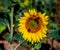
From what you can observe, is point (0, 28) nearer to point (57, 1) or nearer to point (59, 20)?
point (59, 20)

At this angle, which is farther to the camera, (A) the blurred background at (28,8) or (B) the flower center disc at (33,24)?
(A) the blurred background at (28,8)

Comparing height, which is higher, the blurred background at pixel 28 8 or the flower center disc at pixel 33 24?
the flower center disc at pixel 33 24

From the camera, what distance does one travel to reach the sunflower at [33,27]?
7.89 feet

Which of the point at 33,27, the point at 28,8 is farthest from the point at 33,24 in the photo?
the point at 28,8

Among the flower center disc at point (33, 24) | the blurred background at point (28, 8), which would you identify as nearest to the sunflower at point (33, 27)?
the flower center disc at point (33, 24)

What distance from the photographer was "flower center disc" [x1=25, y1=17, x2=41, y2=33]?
7.91 feet

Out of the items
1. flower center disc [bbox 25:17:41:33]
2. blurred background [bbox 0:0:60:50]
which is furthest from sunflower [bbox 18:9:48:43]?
blurred background [bbox 0:0:60:50]

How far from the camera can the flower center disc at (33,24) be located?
7.91 feet

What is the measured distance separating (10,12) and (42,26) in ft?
1.13

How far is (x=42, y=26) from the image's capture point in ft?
7.91

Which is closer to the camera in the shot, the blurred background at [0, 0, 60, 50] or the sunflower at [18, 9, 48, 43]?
the sunflower at [18, 9, 48, 43]

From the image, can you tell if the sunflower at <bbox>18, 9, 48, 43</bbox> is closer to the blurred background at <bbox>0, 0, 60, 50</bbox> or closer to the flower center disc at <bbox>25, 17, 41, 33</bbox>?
the flower center disc at <bbox>25, 17, 41, 33</bbox>

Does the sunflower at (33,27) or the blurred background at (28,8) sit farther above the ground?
the sunflower at (33,27)

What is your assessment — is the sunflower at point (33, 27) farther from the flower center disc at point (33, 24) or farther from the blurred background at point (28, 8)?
the blurred background at point (28, 8)
